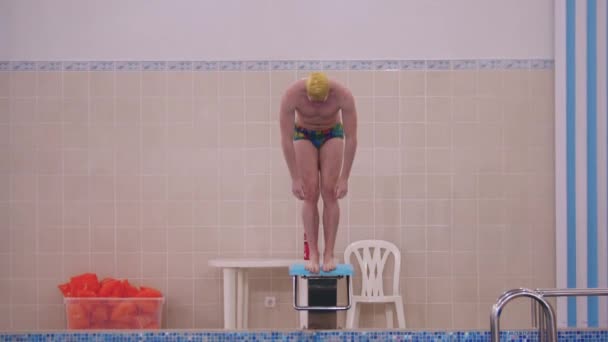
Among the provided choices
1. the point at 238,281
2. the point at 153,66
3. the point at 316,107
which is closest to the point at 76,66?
the point at 153,66

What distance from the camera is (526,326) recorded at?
3.62 metres

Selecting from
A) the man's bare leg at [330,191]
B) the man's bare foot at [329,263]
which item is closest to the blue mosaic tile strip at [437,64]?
the man's bare leg at [330,191]

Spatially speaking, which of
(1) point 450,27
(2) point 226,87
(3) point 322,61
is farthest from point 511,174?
(2) point 226,87

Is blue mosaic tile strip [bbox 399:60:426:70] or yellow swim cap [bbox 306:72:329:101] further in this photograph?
blue mosaic tile strip [bbox 399:60:426:70]

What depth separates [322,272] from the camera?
3359mm

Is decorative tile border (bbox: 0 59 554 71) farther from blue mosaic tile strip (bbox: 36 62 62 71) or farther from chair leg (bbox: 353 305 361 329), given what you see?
chair leg (bbox: 353 305 361 329)

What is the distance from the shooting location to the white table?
11.1 ft

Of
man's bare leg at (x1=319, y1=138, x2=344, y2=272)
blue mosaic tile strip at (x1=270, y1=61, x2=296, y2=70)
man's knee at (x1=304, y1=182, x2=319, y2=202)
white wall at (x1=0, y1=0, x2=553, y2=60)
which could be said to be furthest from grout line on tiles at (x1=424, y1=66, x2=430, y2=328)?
blue mosaic tile strip at (x1=270, y1=61, x2=296, y2=70)

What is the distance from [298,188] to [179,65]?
2.86ft

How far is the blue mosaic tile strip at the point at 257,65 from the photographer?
354 cm

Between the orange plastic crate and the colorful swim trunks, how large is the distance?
1.05 metres

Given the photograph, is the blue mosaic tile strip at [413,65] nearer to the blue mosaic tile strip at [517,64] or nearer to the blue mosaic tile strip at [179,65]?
the blue mosaic tile strip at [517,64]

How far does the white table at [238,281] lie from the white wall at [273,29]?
1.01 meters
